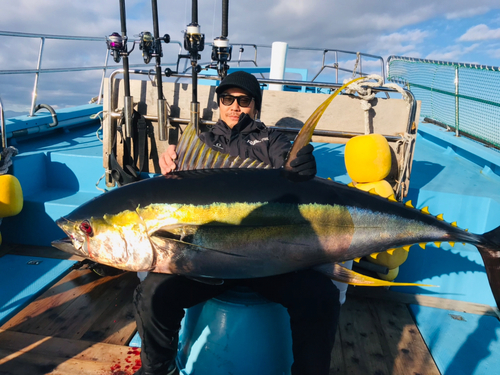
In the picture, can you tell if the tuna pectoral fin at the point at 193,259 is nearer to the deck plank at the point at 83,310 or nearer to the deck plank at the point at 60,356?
the deck plank at the point at 60,356

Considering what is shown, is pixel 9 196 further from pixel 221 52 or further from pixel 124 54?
pixel 221 52

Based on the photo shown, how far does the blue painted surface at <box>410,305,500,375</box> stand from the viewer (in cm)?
188

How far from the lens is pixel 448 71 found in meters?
5.23

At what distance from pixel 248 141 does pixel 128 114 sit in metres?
1.38

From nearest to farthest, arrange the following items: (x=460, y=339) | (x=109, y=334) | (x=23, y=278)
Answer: (x=109, y=334) < (x=460, y=339) < (x=23, y=278)

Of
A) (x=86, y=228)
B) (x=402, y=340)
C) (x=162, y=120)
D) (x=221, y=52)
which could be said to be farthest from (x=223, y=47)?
(x=402, y=340)

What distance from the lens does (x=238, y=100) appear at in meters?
2.13

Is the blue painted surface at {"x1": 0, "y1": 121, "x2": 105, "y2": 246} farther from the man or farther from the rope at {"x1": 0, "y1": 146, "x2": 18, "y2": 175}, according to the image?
the man

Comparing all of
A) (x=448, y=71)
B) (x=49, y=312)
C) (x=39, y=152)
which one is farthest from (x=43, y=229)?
(x=448, y=71)

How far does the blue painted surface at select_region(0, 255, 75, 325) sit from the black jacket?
166 cm

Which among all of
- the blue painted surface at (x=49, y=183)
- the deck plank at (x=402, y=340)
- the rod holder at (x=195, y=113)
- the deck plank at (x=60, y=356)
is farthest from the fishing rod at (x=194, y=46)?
the deck plank at (x=402, y=340)

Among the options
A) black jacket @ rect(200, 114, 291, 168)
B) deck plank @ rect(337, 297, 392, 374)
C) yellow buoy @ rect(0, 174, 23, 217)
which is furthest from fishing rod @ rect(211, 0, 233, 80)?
deck plank @ rect(337, 297, 392, 374)

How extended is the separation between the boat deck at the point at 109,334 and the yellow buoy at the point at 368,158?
3.13 ft

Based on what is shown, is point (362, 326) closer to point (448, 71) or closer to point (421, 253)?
point (421, 253)
